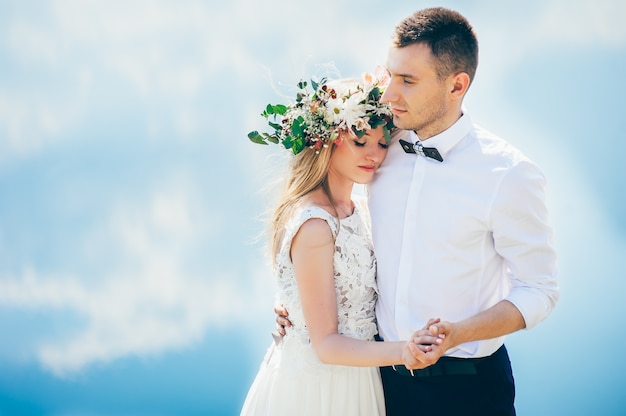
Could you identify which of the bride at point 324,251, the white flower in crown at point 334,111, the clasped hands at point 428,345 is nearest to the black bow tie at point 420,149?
the bride at point 324,251

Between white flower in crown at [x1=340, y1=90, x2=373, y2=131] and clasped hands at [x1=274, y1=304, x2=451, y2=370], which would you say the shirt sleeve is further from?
white flower in crown at [x1=340, y1=90, x2=373, y2=131]

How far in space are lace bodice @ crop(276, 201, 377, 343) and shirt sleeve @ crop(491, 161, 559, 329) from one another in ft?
1.93

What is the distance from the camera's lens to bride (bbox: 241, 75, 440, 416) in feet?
9.79

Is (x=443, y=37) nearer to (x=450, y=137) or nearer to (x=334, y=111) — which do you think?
(x=450, y=137)

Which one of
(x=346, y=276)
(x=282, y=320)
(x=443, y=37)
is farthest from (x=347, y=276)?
(x=443, y=37)

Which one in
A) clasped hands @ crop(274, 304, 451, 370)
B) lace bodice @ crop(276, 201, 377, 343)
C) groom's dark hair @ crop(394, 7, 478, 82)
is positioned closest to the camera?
clasped hands @ crop(274, 304, 451, 370)

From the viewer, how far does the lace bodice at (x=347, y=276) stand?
3.04 m

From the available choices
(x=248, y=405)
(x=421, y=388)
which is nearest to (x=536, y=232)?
(x=421, y=388)

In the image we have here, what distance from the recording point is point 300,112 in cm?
315

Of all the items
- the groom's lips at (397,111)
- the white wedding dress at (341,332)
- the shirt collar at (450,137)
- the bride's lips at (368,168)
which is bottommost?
the white wedding dress at (341,332)

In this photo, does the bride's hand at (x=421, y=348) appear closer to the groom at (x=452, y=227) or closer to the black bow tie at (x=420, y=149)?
the groom at (x=452, y=227)

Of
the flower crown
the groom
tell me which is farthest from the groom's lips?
the flower crown

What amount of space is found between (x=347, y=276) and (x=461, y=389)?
649 mm

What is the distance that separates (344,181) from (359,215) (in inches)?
6.8
